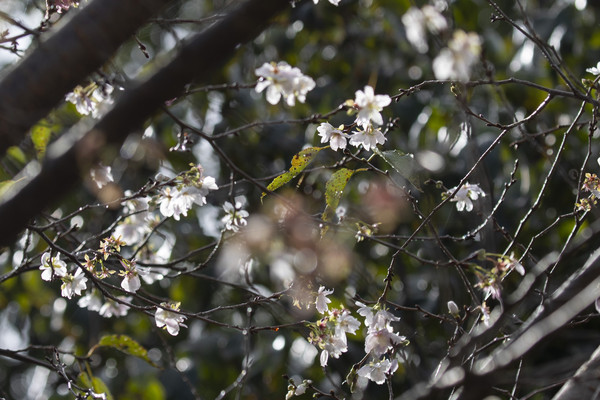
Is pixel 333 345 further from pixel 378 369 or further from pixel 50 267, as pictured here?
pixel 50 267

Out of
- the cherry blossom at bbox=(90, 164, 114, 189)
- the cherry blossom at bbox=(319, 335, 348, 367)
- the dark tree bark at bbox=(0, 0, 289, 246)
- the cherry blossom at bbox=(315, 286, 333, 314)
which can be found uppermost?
the dark tree bark at bbox=(0, 0, 289, 246)

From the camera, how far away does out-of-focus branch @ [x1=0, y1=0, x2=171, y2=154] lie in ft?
2.57

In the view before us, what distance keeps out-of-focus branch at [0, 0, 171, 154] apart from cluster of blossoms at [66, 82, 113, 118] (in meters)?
0.86

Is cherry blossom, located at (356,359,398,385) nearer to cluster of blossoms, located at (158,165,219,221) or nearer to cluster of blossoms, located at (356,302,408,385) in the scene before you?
cluster of blossoms, located at (356,302,408,385)

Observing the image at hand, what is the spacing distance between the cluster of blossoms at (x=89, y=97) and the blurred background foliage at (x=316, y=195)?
26 cm

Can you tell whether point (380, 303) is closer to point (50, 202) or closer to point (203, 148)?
point (50, 202)

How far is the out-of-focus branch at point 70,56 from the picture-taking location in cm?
78

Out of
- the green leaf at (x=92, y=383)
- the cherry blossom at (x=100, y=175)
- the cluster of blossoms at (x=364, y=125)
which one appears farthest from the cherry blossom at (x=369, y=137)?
the green leaf at (x=92, y=383)

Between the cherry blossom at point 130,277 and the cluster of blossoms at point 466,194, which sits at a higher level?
the cherry blossom at point 130,277

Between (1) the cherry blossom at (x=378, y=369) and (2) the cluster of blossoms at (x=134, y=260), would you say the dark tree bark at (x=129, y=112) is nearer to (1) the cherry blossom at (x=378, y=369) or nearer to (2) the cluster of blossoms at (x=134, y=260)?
(2) the cluster of blossoms at (x=134, y=260)

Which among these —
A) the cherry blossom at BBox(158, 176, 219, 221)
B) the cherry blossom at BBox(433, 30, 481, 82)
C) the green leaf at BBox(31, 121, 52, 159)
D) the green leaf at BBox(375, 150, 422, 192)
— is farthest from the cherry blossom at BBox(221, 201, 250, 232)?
the cherry blossom at BBox(433, 30, 481, 82)

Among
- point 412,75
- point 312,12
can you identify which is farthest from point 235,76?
point 412,75

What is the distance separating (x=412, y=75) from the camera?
359 centimetres

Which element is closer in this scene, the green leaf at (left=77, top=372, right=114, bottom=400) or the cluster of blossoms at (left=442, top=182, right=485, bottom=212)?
the cluster of blossoms at (left=442, top=182, right=485, bottom=212)
